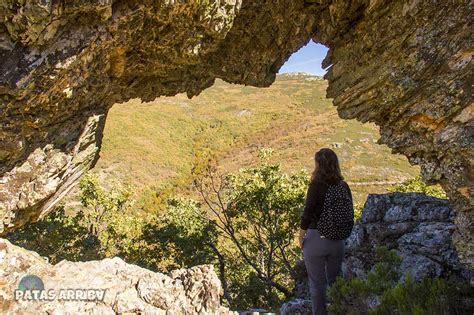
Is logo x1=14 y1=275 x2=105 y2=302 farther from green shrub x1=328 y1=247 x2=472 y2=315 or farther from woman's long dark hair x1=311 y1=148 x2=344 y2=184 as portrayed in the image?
woman's long dark hair x1=311 y1=148 x2=344 y2=184

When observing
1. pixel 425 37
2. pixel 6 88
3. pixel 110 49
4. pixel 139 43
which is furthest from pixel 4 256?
pixel 425 37

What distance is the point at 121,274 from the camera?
746cm

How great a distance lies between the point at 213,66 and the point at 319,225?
7382 millimetres

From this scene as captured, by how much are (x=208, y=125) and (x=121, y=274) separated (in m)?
83.0

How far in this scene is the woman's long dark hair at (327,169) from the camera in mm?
5996

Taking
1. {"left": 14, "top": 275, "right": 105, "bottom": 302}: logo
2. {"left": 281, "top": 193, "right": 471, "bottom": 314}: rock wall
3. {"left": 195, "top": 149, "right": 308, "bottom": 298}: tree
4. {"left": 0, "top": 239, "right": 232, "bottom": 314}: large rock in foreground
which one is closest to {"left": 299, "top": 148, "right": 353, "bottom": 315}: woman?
{"left": 281, "top": 193, "right": 471, "bottom": 314}: rock wall

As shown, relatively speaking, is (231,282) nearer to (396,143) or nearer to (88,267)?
(88,267)

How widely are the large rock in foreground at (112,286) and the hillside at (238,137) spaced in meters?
40.0

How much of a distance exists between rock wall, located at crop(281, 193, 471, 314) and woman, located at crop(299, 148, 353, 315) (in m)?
1.98

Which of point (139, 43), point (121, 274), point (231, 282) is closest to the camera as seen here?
point (121, 274)

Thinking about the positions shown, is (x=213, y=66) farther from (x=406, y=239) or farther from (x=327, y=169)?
(x=406, y=239)

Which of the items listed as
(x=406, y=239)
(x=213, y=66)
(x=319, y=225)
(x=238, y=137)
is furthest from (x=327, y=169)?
(x=238, y=137)

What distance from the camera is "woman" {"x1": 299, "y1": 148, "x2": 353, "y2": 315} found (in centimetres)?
595

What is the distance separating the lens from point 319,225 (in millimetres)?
5906
